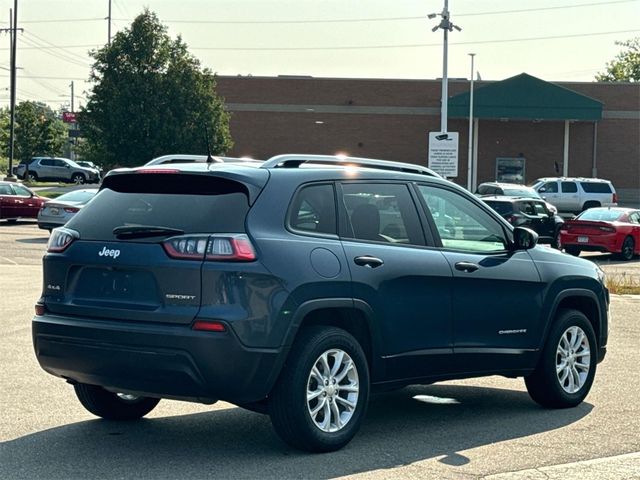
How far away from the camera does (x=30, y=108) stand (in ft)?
273

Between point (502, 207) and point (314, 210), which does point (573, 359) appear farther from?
point (502, 207)

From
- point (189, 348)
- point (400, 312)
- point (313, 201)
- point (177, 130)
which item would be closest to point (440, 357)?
point (400, 312)

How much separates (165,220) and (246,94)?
6065 centimetres

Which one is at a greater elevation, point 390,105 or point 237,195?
point 390,105

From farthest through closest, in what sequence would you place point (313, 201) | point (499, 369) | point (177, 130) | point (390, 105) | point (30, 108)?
1. point (30, 108)
2. point (390, 105)
3. point (177, 130)
4. point (499, 369)
5. point (313, 201)

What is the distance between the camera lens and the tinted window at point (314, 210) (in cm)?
721

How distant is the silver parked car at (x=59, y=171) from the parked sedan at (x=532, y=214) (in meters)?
46.1

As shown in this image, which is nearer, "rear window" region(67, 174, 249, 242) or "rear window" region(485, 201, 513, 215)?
"rear window" region(67, 174, 249, 242)

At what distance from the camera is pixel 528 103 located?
62344mm

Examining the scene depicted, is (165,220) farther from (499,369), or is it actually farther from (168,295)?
(499,369)

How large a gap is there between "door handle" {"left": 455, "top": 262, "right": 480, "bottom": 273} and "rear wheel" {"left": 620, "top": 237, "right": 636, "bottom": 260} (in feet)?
74.4

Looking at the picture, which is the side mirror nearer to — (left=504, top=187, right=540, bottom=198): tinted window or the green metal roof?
(left=504, top=187, right=540, bottom=198): tinted window

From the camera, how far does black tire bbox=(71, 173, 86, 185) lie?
74.2 meters

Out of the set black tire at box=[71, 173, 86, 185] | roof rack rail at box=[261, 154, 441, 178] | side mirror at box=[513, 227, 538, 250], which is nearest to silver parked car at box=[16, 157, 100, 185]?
black tire at box=[71, 173, 86, 185]
